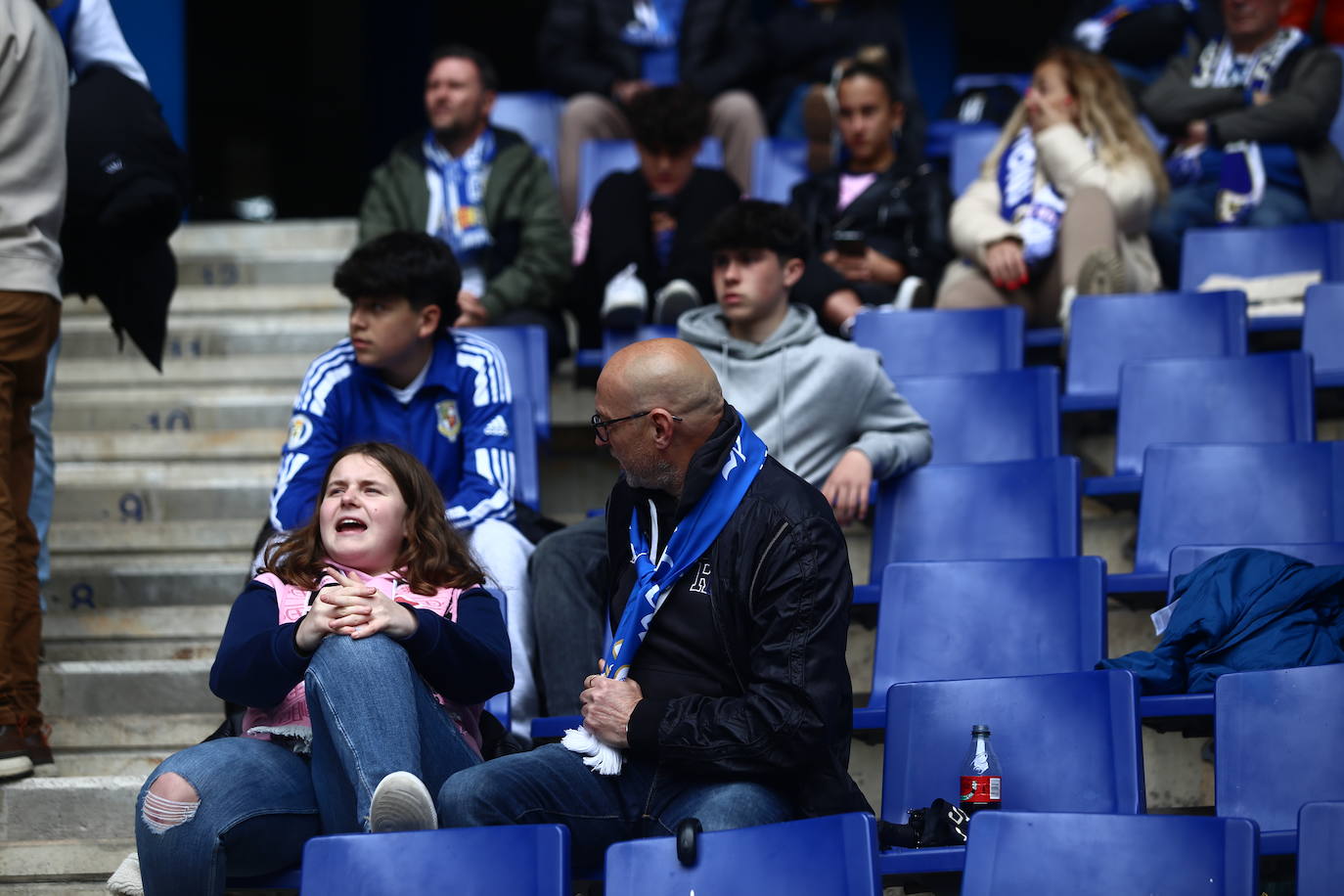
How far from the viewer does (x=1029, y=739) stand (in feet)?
8.28

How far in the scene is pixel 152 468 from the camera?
4266mm

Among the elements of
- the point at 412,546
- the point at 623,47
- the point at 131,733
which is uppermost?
the point at 623,47

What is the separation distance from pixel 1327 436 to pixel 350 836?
2.83 m

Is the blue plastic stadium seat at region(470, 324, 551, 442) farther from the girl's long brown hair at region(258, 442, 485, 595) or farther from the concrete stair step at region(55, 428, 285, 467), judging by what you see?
the girl's long brown hair at region(258, 442, 485, 595)

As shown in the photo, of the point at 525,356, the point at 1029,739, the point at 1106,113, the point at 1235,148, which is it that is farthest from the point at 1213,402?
the point at 525,356

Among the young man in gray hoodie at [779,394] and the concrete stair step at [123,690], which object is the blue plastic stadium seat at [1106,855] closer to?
the young man in gray hoodie at [779,394]

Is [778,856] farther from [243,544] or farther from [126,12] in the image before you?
[126,12]

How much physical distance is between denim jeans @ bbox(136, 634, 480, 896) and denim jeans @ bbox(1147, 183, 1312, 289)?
3.28 meters

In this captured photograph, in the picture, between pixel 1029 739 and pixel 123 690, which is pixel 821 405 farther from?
pixel 123 690

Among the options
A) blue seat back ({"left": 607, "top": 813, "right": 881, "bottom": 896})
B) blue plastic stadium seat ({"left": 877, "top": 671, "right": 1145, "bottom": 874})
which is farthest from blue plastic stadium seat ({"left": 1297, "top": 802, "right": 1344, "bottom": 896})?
blue seat back ({"left": 607, "top": 813, "right": 881, "bottom": 896})

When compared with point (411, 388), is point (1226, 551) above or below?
below

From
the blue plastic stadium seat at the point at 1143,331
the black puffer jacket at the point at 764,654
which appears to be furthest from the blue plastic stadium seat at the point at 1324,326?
the black puffer jacket at the point at 764,654

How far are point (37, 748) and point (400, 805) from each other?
1.21m

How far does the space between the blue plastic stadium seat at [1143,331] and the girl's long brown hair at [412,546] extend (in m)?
1.99
